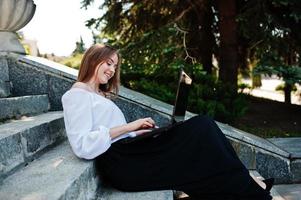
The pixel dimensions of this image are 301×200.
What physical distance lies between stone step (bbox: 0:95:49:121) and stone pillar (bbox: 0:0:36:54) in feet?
2.36

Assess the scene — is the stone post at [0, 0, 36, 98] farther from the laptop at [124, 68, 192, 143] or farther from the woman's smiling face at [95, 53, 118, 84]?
the laptop at [124, 68, 192, 143]

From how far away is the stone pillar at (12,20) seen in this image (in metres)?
3.90

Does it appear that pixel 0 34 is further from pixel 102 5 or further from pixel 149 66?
pixel 102 5

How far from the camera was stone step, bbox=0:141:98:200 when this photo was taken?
1739 mm

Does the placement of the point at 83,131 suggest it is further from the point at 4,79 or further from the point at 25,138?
the point at 4,79

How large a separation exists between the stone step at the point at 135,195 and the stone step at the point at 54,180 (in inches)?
3.2

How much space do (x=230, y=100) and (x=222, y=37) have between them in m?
2.27

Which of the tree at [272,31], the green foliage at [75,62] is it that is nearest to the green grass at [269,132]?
the tree at [272,31]

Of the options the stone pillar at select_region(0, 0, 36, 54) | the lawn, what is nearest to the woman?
the stone pillar at select_region(0, 0, 36, 54)

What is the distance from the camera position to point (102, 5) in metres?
8.04

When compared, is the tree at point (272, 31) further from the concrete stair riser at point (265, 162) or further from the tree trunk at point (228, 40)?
the concrete stair riser at point (265, 162)

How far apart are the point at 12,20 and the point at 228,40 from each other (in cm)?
468

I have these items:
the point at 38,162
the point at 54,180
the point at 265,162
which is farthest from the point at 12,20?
the point at 265,162

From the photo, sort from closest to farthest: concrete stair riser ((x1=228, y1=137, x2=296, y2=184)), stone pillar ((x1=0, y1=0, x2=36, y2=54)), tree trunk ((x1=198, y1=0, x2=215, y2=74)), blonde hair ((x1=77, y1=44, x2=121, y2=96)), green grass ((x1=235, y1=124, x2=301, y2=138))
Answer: blonde hair ((x1=77, y1=44, x2=121, y2=96)) → concrete stair riser ((x1=228, y1=137, x2=296, y2=184)) → stone pillar ((x1=0, y1=0, x2=36, y2=54)) → green grass ((x1=235, y1=124, x2=301, y2=138)) → tree trunk ((x1=198, y1=0, x2=215, y2=74))
